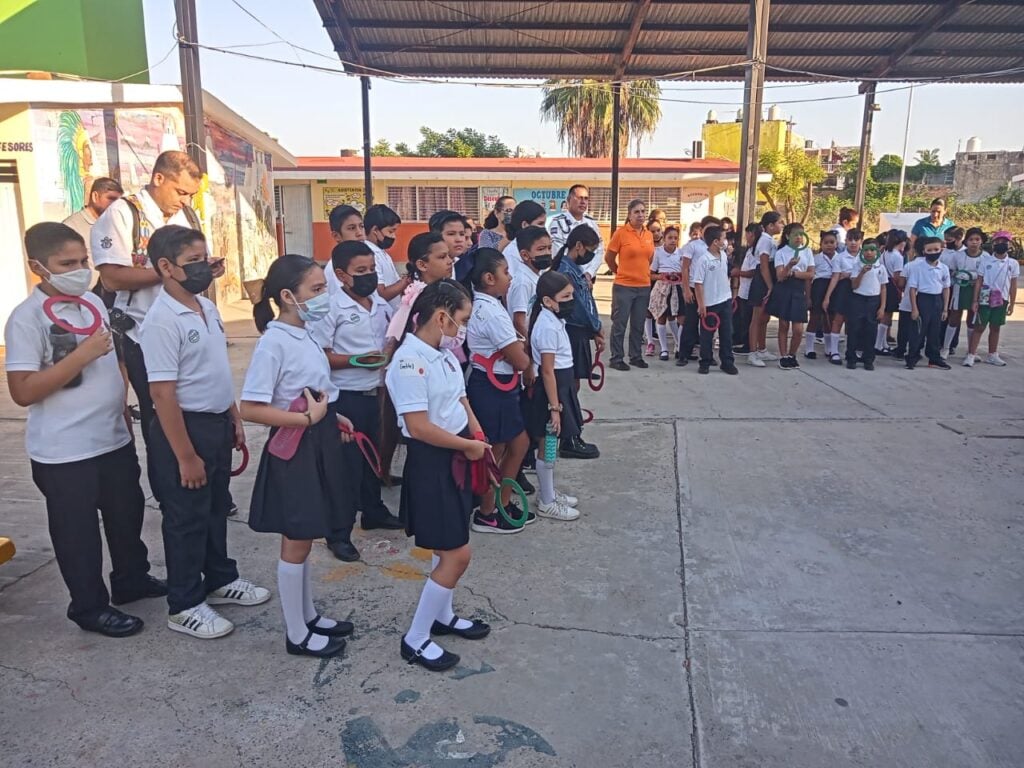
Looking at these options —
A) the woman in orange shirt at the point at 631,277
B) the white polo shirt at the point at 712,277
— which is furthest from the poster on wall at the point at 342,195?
the white polo shirt at the point at 712,277

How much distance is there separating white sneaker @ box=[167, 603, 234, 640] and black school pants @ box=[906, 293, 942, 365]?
25.5 ft

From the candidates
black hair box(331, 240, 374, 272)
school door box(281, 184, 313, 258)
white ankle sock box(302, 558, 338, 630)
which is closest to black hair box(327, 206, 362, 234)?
black hair box(331, 240, 374, 272)

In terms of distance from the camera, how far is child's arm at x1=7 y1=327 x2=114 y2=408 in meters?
2.79

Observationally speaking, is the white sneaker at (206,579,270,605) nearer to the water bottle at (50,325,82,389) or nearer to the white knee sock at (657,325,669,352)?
the water bottle at (50,325,82,389)

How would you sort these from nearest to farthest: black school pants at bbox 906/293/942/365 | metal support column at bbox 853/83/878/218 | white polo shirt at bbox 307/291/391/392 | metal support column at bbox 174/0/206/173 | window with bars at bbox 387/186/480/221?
white polo shirt at bbox 307/291/391/392
black school pants at bbox 906/293/942/365
metal support column at bbox 174/0/206/173
metal support column at bbox 853/83/878/218
window with bars at bbox 387/186/480/221

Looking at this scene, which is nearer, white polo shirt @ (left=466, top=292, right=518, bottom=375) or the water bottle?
the water bottle

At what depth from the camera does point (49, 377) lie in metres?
2.79

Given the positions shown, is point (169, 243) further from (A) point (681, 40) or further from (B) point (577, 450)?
(A) point (681, 40)

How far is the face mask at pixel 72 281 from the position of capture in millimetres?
2818

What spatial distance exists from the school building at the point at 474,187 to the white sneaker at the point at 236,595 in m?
18.8

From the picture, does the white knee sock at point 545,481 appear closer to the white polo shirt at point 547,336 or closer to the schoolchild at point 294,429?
the white polo shirt at point 547,336

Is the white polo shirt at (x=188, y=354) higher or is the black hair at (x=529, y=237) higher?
the black hair at (x=529, y=237)

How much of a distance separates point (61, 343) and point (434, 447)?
1445 mm

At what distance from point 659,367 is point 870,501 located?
3915 millimetres
